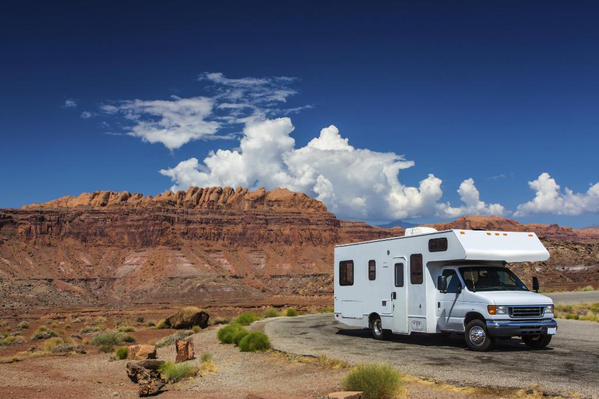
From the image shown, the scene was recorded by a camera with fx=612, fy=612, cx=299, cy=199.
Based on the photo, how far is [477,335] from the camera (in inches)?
587

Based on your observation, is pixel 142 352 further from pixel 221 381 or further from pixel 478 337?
pixel 478 337

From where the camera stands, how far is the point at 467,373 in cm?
1176

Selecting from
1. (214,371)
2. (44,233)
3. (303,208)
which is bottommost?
(214,371)

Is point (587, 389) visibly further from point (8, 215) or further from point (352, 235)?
point (352, 235)

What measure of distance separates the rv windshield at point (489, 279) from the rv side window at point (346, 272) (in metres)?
4.96

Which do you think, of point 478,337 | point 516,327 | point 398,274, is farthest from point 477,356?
point 398,274

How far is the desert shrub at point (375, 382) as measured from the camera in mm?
9953

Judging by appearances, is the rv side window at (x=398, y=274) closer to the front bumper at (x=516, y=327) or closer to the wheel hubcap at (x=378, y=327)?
the wheel hubcap at (x=378, y=327)

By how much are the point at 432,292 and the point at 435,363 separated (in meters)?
3.20

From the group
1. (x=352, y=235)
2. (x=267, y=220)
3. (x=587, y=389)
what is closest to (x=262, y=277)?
(x=267, y=220)

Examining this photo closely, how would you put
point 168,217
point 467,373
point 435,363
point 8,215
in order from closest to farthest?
1. point 467,373
2. point 435,363
3. point 8,215
4. point 168,217

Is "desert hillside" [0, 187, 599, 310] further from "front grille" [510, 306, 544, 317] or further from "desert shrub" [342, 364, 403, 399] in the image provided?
"desert shrub" [342, 364, 403, 399]

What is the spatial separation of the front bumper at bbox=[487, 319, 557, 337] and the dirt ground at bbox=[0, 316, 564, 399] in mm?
3856

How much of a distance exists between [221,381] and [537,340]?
7921 millimetres
